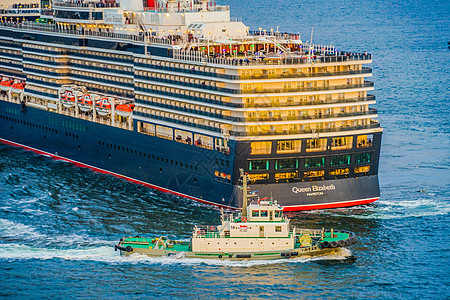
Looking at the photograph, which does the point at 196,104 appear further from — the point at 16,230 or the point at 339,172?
the point at 16,230

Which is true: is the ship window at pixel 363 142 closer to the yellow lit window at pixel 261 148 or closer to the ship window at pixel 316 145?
the ship window at pixel 316 145

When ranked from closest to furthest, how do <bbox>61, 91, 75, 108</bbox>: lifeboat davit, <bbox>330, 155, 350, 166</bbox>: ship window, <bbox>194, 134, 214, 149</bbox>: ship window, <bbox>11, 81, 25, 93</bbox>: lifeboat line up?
<bbox>330, 155, 350, 166</bbox>: ship window → <bbox>194, 134, 214, 149</bbox>: ship window → <bbox>61, 91, 75, 108</bbox>: lifeboat davit → <bbox>11, 81, 25, 93</bbox>: lifeboat

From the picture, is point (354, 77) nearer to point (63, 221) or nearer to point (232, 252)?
point (232, 252)

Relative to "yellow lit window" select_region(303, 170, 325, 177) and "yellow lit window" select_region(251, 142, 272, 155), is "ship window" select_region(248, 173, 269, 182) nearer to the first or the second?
"yellow lit window" select_region(251, 142, 272, 155)

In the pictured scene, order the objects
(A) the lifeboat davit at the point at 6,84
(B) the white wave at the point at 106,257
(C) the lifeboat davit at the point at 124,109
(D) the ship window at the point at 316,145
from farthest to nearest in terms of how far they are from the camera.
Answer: (A) the lifeboat davit at the point at 6,84
(C) the lifeboat davit at the point at 124,109
(D) the ship window at the point at 316,145
(B) the white wave at the point at 106,257

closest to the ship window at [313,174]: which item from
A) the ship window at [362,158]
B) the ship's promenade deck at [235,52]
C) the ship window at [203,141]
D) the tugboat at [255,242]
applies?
the ship window at [362,158]

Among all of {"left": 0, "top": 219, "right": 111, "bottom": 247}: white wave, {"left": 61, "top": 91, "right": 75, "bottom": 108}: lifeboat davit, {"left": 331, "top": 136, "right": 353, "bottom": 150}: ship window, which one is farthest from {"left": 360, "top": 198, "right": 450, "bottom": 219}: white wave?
{"left": 61, "top": 91, "right": 75, "bottom": 108}: lifeboat davit
